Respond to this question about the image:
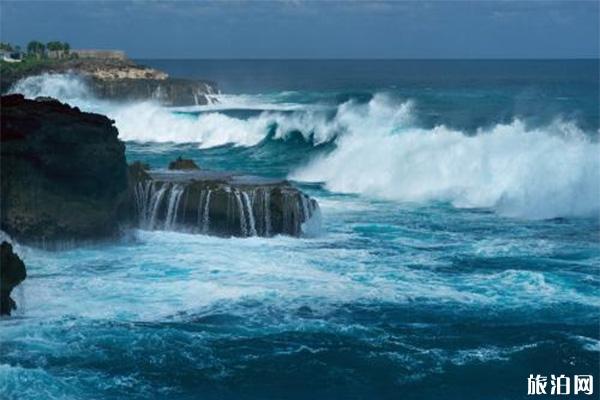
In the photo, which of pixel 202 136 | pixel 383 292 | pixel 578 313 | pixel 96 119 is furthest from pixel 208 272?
pixel 202 136

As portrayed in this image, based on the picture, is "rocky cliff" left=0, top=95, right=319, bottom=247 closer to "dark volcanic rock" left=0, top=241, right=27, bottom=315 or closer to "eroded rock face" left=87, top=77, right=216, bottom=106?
"dark volcanic rock" left=0, top=241, right=27, bottom=315

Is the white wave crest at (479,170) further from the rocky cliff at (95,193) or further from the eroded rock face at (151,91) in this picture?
the eroded rock face at (151,91)

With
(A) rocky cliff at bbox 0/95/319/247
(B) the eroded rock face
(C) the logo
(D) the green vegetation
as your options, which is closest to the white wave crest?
(A) rocky cliff at bbox 0/95/319/247

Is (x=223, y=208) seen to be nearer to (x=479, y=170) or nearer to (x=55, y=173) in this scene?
(x=55, y=173)

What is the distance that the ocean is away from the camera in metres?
16.2

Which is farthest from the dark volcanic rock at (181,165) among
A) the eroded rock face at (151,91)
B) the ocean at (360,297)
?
the eroded rock face at (151,91)

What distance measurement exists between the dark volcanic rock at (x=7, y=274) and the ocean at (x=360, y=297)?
0.48m

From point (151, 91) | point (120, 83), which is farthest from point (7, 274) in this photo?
point (120, 83)

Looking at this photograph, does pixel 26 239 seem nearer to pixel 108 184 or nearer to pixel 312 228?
pixel 108 184

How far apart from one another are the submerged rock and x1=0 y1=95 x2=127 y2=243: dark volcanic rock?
1893mm

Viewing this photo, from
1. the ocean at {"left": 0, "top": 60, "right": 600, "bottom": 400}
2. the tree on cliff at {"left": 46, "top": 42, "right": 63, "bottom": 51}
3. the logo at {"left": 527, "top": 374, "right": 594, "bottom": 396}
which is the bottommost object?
the logo at {"left": 527, "top": 374, "right": 594, "bottom": 396}

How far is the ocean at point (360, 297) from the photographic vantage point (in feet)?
53.2

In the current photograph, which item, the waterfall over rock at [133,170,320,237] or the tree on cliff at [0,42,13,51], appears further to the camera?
the tree on cliff at [0,42,13,51]

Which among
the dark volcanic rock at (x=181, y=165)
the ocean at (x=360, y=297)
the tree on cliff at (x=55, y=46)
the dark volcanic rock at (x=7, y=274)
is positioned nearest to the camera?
the ocean at (x=360, y=297)
